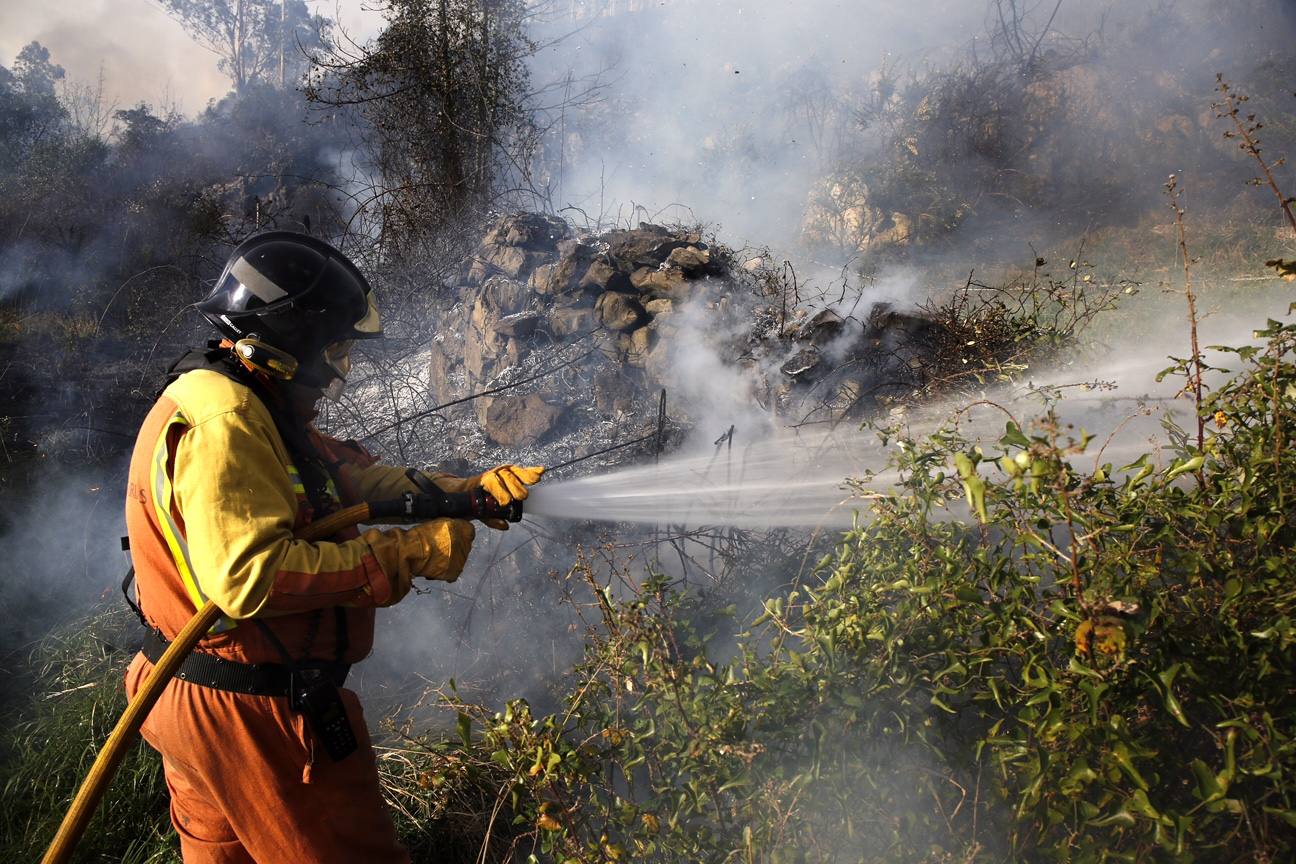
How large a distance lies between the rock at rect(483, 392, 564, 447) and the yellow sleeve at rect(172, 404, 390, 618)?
3.52 metres

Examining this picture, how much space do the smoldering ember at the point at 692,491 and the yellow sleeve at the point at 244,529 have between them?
1 cm

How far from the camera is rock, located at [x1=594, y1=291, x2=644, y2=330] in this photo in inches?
235

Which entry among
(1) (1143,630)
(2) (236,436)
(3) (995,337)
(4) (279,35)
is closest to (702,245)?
(3) (995,337)

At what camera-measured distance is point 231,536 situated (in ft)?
6.42

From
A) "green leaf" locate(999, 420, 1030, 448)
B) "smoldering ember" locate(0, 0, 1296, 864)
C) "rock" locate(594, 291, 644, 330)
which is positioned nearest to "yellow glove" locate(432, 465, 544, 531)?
"smoldering ember" locate(0, 0, 1296, 864)

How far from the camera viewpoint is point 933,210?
32.6ft

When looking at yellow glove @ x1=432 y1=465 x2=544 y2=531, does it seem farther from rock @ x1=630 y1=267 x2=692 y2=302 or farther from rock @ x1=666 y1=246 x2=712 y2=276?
rock @ x1=666 y1=246 x2=712 y2=276

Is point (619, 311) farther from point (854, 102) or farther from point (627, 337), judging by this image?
point (854, 102)

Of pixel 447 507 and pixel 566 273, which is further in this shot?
pixel 566 273

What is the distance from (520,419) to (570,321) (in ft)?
3.46

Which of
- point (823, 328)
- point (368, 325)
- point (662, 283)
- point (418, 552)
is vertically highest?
point (662, 283)

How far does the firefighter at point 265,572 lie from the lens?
200 cm

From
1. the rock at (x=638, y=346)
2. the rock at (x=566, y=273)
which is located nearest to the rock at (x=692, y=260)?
the rock at (x=638, y=346)

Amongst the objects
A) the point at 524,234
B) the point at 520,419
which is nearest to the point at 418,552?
the point at 520,419
